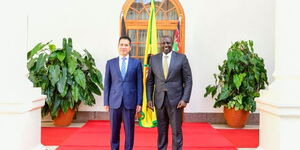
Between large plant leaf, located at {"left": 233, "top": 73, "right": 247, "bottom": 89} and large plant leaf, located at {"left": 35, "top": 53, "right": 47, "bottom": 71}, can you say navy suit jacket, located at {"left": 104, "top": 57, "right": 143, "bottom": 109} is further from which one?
large plant leaf, located at {"left": 233, "top": 73, "right": 247, "bottom": 89}

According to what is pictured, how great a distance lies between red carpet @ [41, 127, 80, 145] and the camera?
4855 millimetres

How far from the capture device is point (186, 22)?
22.5 feet

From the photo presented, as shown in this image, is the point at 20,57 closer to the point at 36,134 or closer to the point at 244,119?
the point at 36,134

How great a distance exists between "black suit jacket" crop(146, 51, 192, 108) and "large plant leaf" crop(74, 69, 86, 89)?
2.71 meters

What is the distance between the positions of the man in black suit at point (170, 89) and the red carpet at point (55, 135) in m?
2.05

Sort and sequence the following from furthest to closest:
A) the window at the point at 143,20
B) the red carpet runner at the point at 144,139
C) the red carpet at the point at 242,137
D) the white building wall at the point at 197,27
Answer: the window at the point at 143,20 < the white building wall at the point at 197,27 < the red carpet at the point at 242,137 < the red carpet runner at the point at 144,139

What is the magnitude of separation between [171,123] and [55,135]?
271 cm

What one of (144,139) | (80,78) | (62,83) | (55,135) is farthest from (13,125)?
(80,78)

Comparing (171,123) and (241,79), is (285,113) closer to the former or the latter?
(171,123)

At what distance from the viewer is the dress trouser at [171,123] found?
3.43 m

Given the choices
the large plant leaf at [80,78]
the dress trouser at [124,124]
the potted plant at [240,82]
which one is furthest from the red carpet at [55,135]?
the potted plant at [240,82]

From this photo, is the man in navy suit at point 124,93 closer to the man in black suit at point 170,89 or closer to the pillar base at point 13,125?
the man in black suit at point 170,89

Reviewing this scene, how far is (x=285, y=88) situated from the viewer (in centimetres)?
325

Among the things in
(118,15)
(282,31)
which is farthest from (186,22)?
(282,31)
